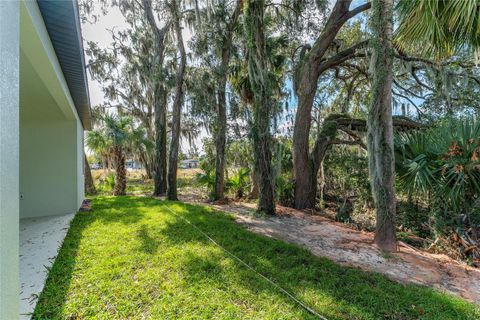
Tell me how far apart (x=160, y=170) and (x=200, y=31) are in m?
5.43

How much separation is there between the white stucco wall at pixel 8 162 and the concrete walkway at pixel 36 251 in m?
1.31

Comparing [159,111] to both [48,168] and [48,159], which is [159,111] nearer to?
[48,159]

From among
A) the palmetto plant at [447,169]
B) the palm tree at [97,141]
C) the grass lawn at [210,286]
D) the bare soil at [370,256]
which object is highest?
the palm tree at [97,141]

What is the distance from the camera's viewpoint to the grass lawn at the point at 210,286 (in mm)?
2238

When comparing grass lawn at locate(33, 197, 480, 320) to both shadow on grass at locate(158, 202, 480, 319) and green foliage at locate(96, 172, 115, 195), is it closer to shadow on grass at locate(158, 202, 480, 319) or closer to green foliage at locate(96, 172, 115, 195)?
shadow on grass at locate(158, 202, 480, 319)

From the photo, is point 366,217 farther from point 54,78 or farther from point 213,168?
point 54,78

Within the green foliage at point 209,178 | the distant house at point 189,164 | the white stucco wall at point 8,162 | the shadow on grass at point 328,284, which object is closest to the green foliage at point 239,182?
the green foliage at point 209,178

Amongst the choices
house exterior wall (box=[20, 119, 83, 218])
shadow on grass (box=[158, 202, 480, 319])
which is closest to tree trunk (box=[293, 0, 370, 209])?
shadow on grass (box=[158, 202, 480, 319])

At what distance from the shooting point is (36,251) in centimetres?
362

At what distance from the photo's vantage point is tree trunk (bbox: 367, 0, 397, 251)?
3.80 metres

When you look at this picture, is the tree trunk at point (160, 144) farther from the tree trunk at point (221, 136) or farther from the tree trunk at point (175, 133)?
the tree trunk at point (221, 136)

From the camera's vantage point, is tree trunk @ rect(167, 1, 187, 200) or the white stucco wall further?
tree trunk @ rect(167, 1, 187, 200)

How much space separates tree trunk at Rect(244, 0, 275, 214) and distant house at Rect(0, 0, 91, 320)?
3666mm

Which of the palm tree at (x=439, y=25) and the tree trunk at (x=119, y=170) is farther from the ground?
the palm tree at (x=439, y=25)
